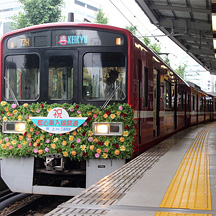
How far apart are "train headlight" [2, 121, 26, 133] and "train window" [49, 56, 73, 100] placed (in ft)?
2.28

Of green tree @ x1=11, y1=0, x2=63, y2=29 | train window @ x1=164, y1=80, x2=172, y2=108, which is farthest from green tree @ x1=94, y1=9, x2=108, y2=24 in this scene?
train window @ x1=164, y1=80, x2=172, y2=108

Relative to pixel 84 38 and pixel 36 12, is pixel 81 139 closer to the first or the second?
pixel 84 38

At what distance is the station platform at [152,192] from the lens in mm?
3695

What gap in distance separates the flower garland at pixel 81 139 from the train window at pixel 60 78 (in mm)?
258

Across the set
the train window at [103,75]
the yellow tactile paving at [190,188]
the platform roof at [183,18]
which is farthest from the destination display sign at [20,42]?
the platform roof at [183,18]

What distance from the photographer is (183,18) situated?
50.4ft

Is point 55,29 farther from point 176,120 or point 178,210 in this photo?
point 176,120

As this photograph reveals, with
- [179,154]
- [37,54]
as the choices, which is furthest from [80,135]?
[179,154]

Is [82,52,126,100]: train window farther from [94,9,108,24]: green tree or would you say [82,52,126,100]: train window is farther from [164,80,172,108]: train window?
[94,9,108,24]: green tree

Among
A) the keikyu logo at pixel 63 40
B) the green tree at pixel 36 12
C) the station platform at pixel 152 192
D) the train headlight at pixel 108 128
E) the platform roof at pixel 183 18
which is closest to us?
the station platform at pixel 152 192

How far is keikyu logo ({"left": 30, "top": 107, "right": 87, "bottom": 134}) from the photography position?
584 cm

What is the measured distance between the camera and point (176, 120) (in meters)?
13.6

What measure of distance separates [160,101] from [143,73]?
2.60 metres

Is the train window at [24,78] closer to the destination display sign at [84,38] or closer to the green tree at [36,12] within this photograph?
the destination display sign at [84,38]
